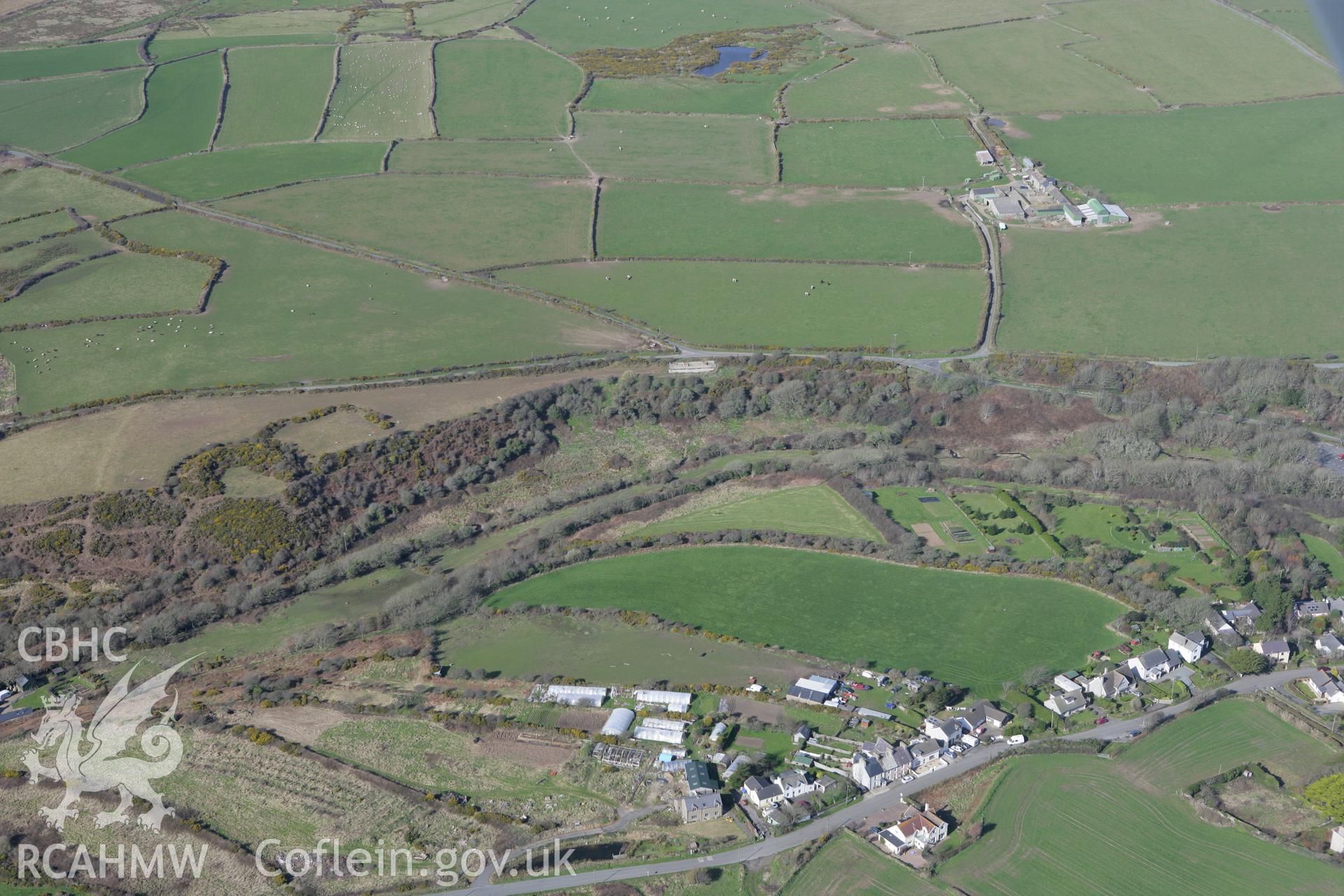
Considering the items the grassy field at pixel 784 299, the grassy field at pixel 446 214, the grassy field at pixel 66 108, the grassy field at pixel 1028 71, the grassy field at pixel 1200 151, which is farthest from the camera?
the grassy field at pixel 1028 71

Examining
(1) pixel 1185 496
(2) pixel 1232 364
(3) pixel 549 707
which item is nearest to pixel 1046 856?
(3) pixel 549 707

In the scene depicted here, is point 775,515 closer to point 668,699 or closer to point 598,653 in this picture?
point 598,653

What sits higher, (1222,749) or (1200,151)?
(1200,151)

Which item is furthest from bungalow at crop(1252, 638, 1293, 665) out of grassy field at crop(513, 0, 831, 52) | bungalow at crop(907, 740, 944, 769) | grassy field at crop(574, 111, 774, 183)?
grassy field at crop(513, 0, 831, 52)

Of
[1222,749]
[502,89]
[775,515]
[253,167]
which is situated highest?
[502,89]

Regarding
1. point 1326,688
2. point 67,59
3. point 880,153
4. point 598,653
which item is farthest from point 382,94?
point 1326,688

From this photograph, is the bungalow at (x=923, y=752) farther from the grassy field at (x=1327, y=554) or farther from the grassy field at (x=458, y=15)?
the grassy field at (x=458, y=15)

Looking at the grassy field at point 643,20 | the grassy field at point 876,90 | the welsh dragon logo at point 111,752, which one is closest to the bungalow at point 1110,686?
the welsh dragon logo at point 111,752
